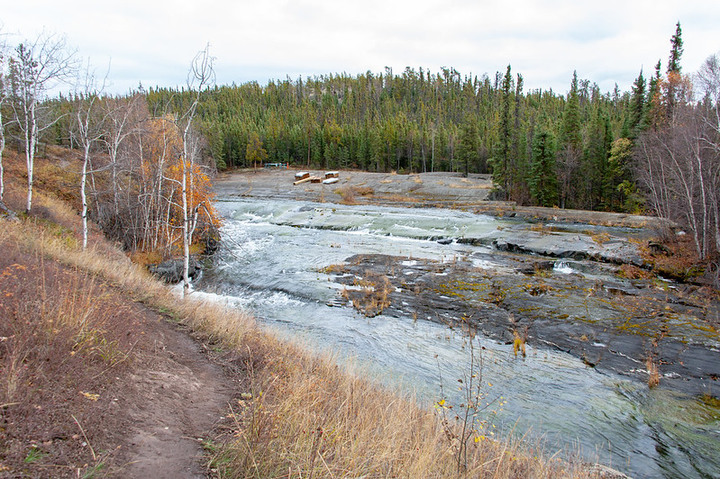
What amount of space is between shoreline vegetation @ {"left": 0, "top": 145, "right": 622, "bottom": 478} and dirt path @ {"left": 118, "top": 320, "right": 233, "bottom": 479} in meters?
0.12

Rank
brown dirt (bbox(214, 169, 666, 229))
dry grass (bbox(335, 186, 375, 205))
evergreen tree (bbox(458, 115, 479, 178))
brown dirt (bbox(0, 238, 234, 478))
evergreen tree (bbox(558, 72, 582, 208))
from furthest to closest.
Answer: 1. evergreen tree (bbox(458, 115, 479, 178))
2. dry grass (bbox(335, 186, 375, 205))
3. evergreen tree (bbox(558, 72, 582, 208))
4. brown dirt (bbox(214, 169, 666, 229))
5. brown dirt (bbox(0, 238, 234, 478))

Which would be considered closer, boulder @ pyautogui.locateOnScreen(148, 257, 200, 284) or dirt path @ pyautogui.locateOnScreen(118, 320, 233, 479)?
dirt path @ pyautogui.locateOnScreen(118, 320, 233, 479)

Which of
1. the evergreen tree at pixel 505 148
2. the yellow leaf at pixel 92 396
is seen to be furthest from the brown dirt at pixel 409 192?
the yellow leaf at pixel 92 396

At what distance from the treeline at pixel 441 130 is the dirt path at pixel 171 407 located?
8804mm

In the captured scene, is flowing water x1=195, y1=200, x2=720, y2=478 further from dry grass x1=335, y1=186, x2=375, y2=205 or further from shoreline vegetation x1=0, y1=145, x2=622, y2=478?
dry grass x1=335, y1=186, x2=375, y2=205

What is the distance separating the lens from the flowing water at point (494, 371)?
23.7 feet

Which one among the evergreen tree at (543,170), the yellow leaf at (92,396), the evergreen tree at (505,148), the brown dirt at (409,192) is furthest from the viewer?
the evergreen tree at (505,148)

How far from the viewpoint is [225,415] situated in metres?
4.68

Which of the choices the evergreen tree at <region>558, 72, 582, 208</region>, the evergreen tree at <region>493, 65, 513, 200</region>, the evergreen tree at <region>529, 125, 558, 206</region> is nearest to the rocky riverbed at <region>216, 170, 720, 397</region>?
the evergreen tree at <region>529, 125, 558, 206</region>

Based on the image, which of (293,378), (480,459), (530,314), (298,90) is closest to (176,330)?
(293,378)

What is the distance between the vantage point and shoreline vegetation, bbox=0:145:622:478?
3369mm

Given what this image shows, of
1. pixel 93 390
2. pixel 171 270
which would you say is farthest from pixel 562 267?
pixel 93 390

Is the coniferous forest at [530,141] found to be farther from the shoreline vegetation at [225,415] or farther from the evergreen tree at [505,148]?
the shoreline vegetation at [225,415]

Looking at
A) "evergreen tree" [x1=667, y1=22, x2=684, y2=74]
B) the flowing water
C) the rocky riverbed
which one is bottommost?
the flowing water
